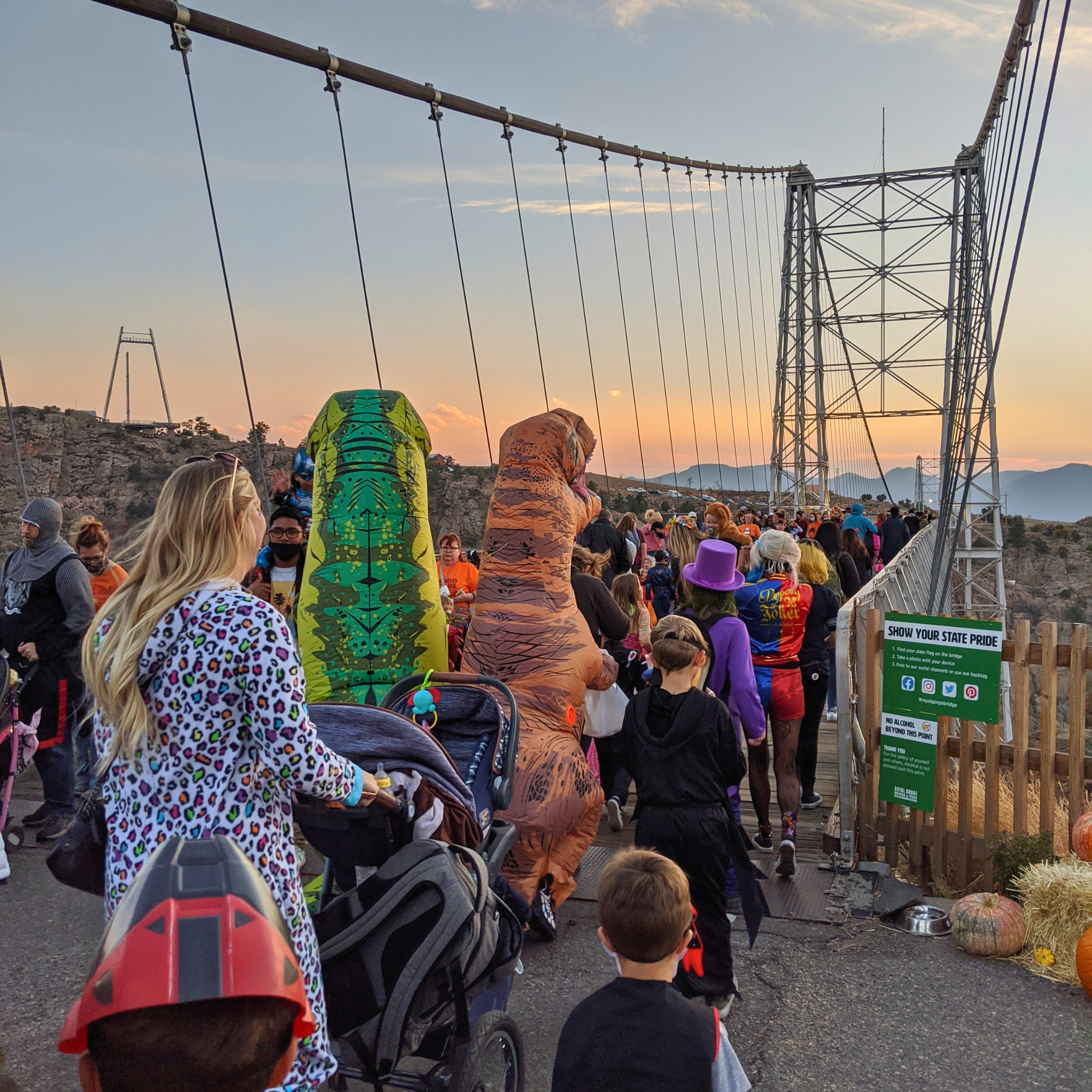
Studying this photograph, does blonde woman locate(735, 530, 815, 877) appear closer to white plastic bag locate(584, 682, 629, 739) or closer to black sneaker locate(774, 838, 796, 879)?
black sneaker locate(774, 838, 796, 879)

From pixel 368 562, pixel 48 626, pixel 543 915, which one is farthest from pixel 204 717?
pixel 48 626

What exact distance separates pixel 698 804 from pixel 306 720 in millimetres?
1706

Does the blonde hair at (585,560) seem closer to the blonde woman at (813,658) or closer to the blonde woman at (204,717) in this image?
the blonde woman at (813,658)

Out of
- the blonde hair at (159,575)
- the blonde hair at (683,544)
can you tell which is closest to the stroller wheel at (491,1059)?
the blonde hair at (159,575)

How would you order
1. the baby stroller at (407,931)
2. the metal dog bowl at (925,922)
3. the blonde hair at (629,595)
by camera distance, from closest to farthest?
the baby stroller at (407,931)
the metal dog bowl at (925,922)
the blonde hair at (629,595)

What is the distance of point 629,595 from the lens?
545cm

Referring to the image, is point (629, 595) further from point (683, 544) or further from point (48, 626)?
point (48, 626)

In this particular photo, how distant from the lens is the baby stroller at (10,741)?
432 centimetres

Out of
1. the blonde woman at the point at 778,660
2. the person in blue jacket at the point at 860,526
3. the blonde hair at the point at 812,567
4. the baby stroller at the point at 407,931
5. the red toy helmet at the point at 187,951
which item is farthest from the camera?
the person in blue jacket at the point at 860,526

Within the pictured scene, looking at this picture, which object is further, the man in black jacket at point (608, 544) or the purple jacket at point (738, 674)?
the man in black jacket at point (608, 544)

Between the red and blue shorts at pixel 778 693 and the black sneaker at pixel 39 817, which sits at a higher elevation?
the red and blue shorts at pixel 778 693

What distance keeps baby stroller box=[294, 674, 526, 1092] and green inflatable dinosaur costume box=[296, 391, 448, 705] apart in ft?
5.57

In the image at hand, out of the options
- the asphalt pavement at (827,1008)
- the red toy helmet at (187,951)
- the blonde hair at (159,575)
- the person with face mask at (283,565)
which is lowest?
the asphalt pavement at (827,1008)

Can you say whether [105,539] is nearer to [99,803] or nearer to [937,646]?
[99,803]
